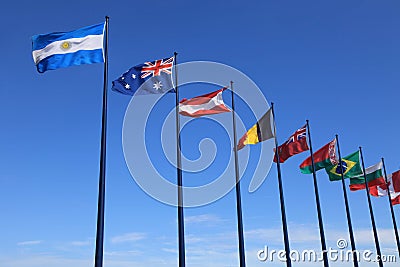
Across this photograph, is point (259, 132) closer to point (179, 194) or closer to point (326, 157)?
point (326, 157)

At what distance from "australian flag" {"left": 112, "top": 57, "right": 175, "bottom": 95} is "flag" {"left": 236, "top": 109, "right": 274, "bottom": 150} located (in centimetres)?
832

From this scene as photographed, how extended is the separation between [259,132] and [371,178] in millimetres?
14461

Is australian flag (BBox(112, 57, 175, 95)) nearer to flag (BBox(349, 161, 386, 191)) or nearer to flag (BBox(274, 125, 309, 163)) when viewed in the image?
flag (BBox(274, 125, 309, 163))

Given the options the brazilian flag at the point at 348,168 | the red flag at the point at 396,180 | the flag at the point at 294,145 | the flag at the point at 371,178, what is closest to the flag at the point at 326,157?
the brazilian flag at the point at 348,168

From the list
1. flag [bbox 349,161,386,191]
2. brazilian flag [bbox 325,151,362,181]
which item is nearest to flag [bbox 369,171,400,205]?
flag [bbox 349,161,386,191]

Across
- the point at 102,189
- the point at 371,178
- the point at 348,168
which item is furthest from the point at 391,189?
the point at 102,189

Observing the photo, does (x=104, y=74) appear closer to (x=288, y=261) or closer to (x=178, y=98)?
(x=178, y=98)

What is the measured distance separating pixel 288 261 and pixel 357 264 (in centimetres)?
921

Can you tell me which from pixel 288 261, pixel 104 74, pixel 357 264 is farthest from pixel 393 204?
pixel 104 74

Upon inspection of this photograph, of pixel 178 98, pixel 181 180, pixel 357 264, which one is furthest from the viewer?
pixel 357 264

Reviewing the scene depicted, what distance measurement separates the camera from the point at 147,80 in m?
17.5

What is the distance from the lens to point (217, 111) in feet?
65.7

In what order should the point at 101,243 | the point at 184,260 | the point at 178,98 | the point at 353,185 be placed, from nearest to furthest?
the point at 101,243
the point at 184,260
the point at 178,98
the point at 353,185

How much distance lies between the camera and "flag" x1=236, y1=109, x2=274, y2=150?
24.8 meters
